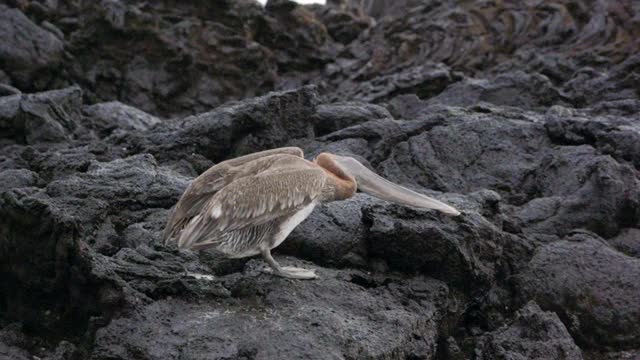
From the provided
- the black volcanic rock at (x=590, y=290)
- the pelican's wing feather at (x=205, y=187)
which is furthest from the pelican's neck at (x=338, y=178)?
the black volcanic rock at (x=590, y=290)

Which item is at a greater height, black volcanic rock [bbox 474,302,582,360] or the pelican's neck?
the pelican's neck

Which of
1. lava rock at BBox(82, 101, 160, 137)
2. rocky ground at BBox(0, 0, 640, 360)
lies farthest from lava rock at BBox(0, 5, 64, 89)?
lava rock at BBox(82, 101, 160, 137)

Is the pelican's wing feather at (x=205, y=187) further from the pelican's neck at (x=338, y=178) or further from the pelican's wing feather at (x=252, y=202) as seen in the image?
the pelican's neck at (x=338, y=178)

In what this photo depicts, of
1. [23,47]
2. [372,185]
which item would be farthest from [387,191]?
[23,47]

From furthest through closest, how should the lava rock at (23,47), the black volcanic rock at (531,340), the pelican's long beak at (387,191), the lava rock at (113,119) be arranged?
the lava rock at (23,47) < the lava rock at (113,119) < the pelican's long beak at (387,191) < the black volcanic rock at (531,340)

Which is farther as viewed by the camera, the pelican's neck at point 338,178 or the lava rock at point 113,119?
the lava rock at point 113,119

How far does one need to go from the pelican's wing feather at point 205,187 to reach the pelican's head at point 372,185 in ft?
2.19

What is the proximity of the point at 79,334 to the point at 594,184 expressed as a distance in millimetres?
6276

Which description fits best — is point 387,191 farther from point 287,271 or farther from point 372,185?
point 287,271

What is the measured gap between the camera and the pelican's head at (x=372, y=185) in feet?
23.8

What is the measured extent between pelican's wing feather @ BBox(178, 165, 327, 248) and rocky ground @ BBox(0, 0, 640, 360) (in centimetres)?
44

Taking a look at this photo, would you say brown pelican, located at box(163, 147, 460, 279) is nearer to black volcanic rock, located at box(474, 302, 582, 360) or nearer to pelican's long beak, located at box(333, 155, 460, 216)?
pelican's long beak, located at box(333, 155, 460, 216)

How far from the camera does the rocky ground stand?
599 centimetres

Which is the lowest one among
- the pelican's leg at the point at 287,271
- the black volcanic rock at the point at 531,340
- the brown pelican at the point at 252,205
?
the black volcanic rock at the point at 531,340
